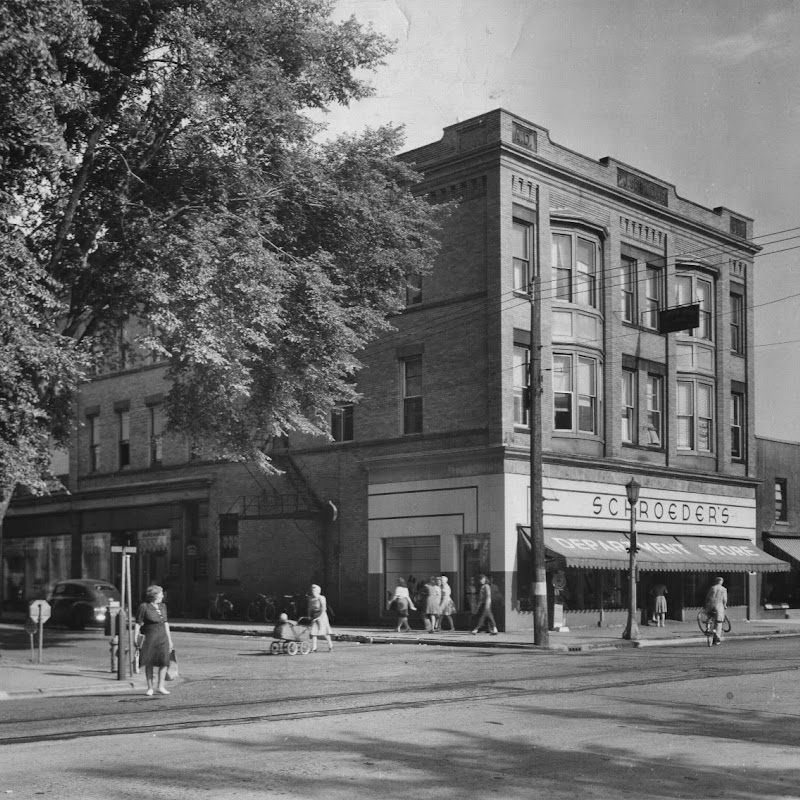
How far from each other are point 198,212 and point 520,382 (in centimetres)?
1368

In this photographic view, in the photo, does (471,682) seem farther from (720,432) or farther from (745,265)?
(745,265)

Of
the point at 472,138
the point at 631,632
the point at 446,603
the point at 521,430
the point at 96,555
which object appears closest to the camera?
the point at 631,632

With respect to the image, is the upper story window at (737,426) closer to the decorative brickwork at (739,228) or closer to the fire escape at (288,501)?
the decorative brickwork at (739,228)

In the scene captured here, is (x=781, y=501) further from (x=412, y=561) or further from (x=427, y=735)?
(x=427, y=735)

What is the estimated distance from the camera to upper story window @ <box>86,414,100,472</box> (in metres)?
47.6

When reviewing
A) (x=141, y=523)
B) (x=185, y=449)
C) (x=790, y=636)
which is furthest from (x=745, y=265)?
(x=141, y=523)

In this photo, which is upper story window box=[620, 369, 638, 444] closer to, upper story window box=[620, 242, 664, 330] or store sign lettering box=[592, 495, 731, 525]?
upper story window box=[620, 242, 664, 330]

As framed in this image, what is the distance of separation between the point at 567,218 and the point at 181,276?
A: 17519 mm

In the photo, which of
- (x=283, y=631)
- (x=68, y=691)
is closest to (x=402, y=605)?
(x=283, y=631)

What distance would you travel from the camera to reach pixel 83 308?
2297 centimetres

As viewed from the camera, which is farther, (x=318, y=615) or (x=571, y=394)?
(x=571, y=394)

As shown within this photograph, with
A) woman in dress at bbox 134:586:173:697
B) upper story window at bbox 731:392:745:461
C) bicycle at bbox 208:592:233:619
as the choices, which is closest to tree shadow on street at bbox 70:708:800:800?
woman in dress at bbox 134:586:173:697

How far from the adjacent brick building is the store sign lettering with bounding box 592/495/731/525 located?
0.27ft

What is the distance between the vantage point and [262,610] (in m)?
37.7
